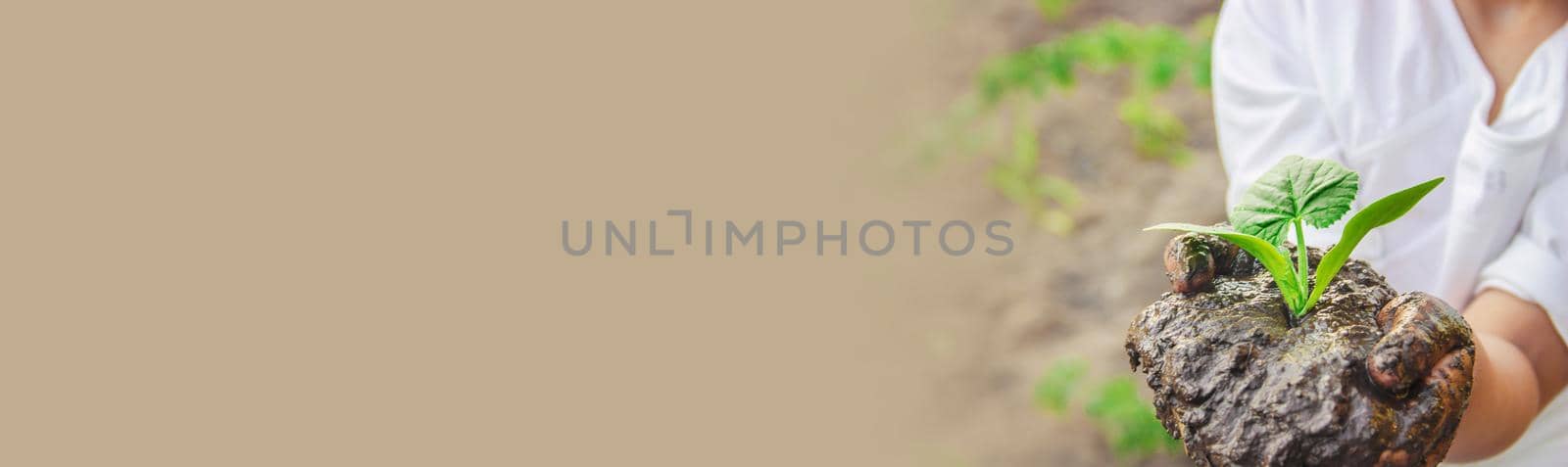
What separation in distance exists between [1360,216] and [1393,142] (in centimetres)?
36

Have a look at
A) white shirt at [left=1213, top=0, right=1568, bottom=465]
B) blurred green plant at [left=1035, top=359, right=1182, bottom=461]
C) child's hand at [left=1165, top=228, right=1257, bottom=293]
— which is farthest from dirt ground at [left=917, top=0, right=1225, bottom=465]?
child's hand at [left=1165, top=228, right=1257, bottom=293]

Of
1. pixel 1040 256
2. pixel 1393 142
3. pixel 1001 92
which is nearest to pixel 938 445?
pixel 1040 256

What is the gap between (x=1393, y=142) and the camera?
119 centimetres

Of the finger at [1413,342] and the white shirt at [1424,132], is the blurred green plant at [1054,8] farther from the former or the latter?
the finger at [1413,342]

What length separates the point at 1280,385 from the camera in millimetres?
826

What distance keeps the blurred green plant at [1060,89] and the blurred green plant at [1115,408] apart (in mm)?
506

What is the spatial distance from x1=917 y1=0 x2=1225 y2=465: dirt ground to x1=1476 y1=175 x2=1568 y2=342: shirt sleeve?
4.99ft

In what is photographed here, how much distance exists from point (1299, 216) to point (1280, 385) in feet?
0.38

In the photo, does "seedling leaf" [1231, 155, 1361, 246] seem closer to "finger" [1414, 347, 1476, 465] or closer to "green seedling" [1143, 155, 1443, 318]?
"green seedling" [1143, 155, 1443, 318]

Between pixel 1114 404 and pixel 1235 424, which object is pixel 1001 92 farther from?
pixel 1235 424

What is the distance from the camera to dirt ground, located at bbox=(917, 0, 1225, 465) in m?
2.80

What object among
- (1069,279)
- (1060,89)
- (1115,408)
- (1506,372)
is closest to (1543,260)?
(1506,372)

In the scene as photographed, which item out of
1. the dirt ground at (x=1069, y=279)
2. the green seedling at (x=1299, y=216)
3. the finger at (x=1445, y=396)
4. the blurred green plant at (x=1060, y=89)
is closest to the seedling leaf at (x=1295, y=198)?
the green seedling at (x=1299, y=216)

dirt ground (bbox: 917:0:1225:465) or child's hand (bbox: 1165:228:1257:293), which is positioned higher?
dirt ground (bbox: 917:0:1225:465)
